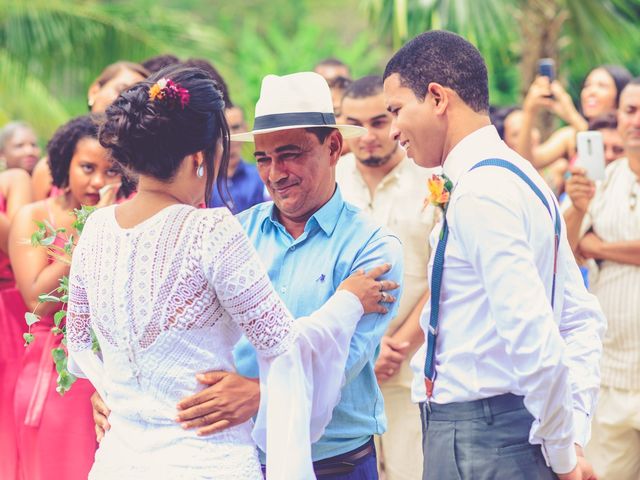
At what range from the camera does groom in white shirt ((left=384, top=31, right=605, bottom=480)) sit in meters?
2.89

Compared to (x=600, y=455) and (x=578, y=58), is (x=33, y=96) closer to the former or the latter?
(x=578, y=58)

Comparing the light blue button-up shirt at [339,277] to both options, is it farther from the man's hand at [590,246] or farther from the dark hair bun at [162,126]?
the man's hand at [590,246]

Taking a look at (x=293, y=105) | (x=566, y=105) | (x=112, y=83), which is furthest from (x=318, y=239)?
(x=566, y=105)

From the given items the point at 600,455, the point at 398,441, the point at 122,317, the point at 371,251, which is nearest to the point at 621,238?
the point at 600,455

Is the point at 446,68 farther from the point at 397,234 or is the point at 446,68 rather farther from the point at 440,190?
the point at 397,234

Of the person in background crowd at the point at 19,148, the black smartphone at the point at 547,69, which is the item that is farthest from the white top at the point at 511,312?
the person in background crowd at the point at 19,148

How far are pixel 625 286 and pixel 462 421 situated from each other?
124 inches

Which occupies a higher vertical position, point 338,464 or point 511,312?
point 511,312

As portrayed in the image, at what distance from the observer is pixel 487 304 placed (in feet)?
10.1

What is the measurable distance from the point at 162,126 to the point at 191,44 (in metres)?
13.6

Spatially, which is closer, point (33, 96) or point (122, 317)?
point (122, 317)

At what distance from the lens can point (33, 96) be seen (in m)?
14.3

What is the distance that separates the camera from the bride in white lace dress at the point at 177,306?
2.90m

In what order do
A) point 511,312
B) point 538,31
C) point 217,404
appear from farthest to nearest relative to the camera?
1. point 538,31
2. point 217,404
3. point 511,312
